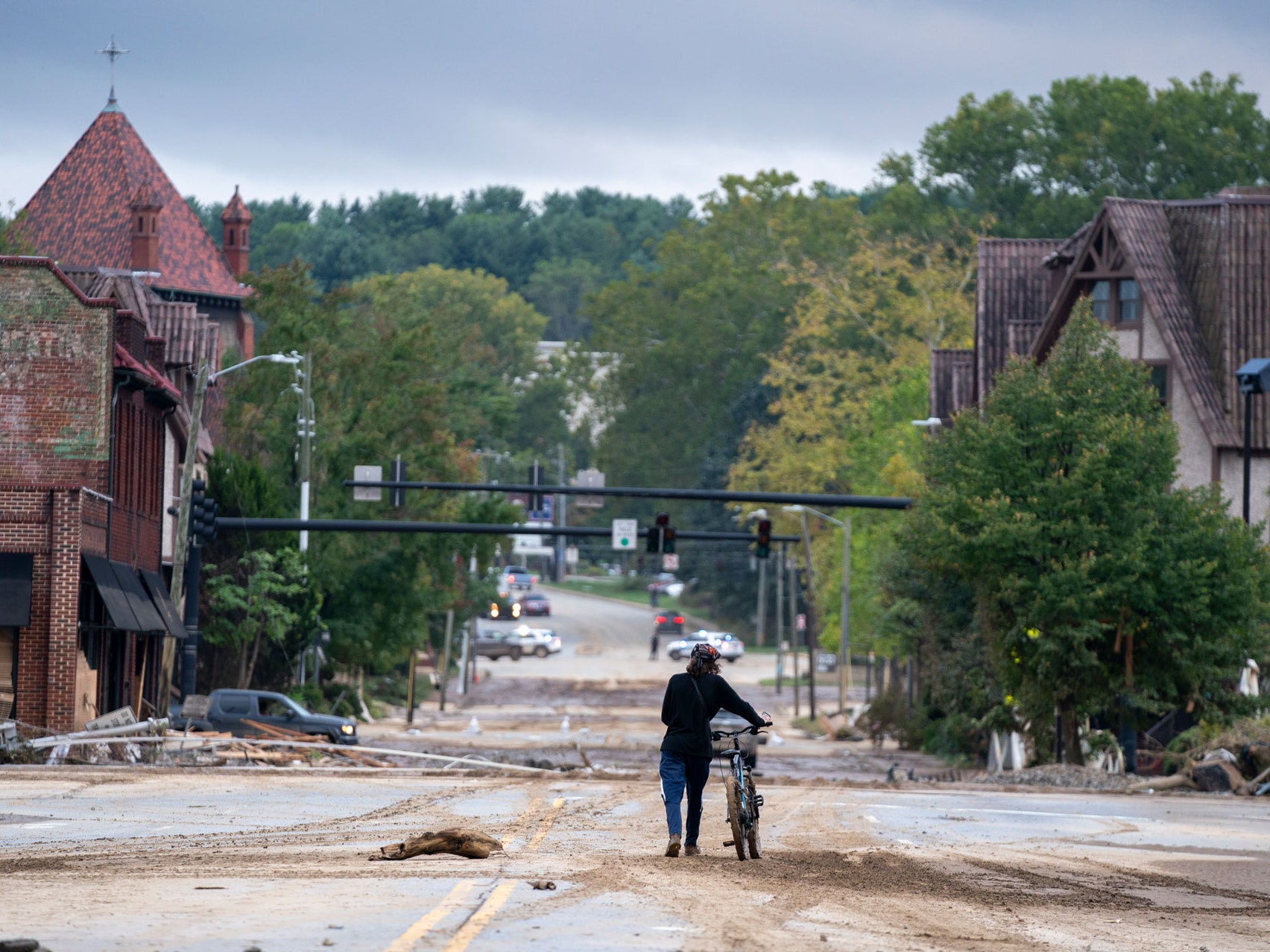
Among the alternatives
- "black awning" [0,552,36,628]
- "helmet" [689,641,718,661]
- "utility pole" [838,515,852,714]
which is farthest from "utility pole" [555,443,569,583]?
"helmet" [689,641,718,661]

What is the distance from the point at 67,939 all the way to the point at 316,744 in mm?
27639

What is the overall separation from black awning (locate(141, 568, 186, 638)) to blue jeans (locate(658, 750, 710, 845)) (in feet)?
94.4

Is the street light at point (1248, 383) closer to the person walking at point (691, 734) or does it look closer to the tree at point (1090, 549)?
the tree at point (1090, 549)

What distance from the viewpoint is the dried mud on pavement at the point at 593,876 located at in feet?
38.8

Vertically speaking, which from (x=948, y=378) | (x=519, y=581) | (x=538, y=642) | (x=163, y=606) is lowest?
(x=538, y=642)

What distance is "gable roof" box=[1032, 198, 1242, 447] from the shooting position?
45750 millimetres

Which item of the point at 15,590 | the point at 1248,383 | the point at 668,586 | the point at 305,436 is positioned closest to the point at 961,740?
the point at 1248,383

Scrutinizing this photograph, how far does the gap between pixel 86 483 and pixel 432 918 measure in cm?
2952

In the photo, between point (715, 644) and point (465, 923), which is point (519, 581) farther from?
point (465, 923)

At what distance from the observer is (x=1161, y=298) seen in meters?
46.8

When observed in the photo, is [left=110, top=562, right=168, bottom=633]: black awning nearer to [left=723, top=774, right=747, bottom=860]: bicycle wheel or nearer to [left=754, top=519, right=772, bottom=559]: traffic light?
[left=754, top=519, right=772, bottom=559]: traffic light

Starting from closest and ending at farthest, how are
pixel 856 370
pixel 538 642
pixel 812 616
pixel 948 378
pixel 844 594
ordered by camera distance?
pixel 948 378 → pixel 844 594 → pixel 812 616 → pixel 856 370 → pixel 538 642

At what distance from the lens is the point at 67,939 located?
11.0 metres

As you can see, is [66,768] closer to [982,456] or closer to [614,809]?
[614,809]
